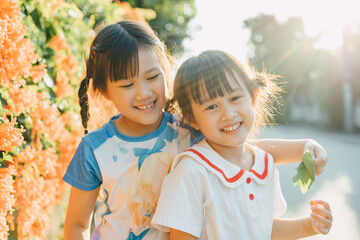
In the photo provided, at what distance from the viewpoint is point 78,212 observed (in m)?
1.60

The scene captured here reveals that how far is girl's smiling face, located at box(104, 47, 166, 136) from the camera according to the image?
1548 mm

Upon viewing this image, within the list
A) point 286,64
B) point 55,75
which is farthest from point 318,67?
point 55,75

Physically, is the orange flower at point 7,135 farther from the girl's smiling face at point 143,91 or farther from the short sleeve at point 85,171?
the girl's smiling face at point 143,91

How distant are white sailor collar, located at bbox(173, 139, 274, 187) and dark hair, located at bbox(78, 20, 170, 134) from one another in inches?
17.2

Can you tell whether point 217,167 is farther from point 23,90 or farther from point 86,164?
point 23,90

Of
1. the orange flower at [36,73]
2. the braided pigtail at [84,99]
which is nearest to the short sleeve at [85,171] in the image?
the braided pigtail at [84,99]

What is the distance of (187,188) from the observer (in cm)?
138

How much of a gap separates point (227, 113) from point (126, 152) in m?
0.50

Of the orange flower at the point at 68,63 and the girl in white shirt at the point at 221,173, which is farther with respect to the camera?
the orange flower at the point at 68,63

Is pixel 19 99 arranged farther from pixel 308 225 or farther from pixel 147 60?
pixel 308 225

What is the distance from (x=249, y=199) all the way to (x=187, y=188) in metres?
0.29

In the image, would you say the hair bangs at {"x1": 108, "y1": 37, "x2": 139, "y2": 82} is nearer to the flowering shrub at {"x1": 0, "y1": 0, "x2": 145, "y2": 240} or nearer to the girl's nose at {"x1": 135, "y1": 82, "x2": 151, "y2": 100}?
the girl's nose at {"x1": 135, "y1": 82, "x2": 151, "y2": 100}

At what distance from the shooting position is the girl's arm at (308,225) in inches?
59.7

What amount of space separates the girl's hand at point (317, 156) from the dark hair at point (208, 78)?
36cm
